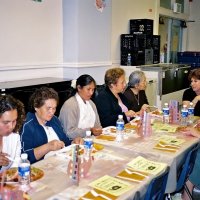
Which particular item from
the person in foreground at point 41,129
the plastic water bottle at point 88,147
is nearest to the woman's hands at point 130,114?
the person in foreground at point 41,129

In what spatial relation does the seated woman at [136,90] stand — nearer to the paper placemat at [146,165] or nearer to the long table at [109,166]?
the long table at [109,166]

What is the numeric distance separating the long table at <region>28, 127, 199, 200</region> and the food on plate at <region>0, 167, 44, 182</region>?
35mm

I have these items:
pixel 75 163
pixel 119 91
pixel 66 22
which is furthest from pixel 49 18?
pixel 75 163

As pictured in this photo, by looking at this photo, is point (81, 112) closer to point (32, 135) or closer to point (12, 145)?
point (32, 135)

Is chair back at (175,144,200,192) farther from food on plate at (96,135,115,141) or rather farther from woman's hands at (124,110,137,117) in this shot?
woman's hands at (124,110,137,117)

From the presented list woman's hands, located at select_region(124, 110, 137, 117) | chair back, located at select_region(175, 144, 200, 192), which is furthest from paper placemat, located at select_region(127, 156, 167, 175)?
woman's hands, located at select_region(124, 110, 137, 117)

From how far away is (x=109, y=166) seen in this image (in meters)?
2.01

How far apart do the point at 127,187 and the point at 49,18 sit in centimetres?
356

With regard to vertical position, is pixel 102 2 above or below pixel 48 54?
above

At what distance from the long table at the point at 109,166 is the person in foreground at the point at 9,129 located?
208 mm

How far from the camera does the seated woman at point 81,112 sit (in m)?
2.94

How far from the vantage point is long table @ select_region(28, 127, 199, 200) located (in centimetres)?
162

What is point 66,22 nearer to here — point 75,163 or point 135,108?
point 135,108

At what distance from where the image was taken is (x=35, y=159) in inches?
88.1
